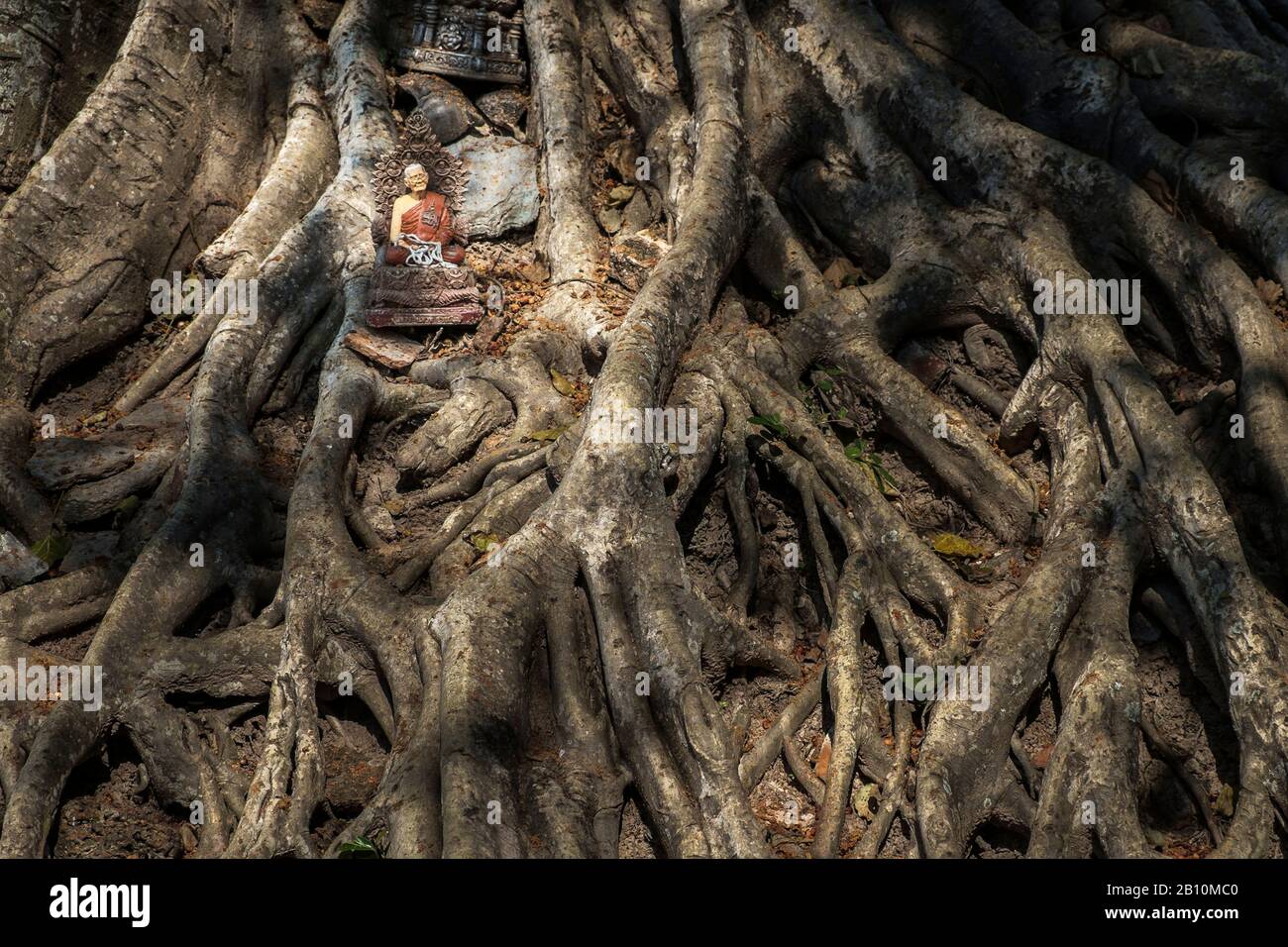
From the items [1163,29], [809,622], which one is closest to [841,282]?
[809,622]

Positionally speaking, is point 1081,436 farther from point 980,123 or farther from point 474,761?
point 474,761

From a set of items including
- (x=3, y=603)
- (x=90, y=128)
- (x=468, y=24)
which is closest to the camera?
(x=3, y=603)

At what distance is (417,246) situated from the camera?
19.7ft

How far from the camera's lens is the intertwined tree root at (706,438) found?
4070mm

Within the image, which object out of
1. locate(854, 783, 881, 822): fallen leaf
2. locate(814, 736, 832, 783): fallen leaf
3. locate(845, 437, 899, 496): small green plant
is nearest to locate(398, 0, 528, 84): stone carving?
locate(845, 437, 899, 496): small green plant

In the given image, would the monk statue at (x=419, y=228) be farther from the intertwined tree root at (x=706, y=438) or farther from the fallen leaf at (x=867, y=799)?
the fallen leaf at (x=867, y=799)

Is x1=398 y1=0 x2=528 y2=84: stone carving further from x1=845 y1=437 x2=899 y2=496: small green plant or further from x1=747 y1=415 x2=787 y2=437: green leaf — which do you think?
x1=845 y1=437 x2=899 y2=496: small green plant

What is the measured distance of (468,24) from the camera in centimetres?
768

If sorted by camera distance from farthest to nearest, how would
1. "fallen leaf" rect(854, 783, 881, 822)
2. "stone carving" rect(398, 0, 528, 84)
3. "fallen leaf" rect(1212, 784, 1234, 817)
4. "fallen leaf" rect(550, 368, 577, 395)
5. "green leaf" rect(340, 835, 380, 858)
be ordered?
"stone carving" rect(398, 0, 528, 84) < "fallen leaf" rect(550, 368, 577, 395) < "fallen leaf" rect(854, 783, 881, 822) < "fallen leaf" rect(1212, 784, 1234, 817) < "green leaf" rect(340, 835, 380, 858)

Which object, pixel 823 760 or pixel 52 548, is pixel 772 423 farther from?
pixel 52 548

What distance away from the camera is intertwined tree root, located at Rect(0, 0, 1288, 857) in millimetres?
4070

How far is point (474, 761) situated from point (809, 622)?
1.60m

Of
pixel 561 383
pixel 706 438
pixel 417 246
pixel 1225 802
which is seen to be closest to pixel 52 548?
pixel 417 246

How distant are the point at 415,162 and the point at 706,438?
2.29m
